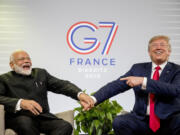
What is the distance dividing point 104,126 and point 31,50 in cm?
233

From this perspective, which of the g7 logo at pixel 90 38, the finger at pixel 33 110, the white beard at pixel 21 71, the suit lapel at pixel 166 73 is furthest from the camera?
the g7 logo at pixel 90 38

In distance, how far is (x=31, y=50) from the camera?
5.16 meters

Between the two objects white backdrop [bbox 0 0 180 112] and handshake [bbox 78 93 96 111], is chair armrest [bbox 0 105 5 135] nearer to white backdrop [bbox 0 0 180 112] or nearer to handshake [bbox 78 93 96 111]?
handshake [bbox 78 93 96 111]

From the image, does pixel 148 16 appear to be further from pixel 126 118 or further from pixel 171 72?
pixel 126 118

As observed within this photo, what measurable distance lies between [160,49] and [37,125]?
1613 mm

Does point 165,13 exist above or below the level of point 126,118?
above

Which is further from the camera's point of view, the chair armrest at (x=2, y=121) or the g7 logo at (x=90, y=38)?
the g7 logo at (x=90, y=38)

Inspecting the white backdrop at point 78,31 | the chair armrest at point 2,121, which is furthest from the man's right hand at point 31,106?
the white backdrop at point 78,31

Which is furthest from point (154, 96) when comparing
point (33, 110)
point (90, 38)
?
point (90, 38)

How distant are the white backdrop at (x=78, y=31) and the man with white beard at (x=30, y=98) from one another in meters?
1.59

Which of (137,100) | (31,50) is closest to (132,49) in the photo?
(31,50)

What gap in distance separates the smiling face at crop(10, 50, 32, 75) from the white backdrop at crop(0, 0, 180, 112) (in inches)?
64.1

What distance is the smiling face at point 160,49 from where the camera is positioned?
2887 millimetres

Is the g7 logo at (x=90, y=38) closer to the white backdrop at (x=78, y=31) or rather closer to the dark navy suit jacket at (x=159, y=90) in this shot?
the white backdrop at (x=78, y=31)
